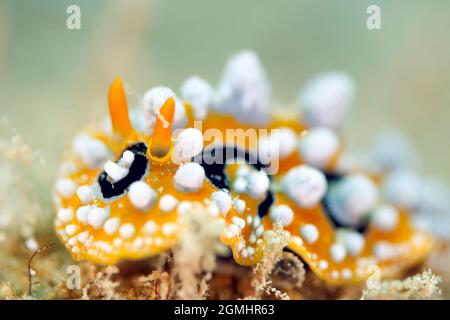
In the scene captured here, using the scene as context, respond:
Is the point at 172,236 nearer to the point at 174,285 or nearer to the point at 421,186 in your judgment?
the point at 174,285

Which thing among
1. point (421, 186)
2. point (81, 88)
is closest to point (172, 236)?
point (421, 186)

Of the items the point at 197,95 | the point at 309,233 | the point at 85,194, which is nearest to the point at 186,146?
the point at 85,194

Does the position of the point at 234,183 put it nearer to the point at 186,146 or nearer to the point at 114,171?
the point at 186,146

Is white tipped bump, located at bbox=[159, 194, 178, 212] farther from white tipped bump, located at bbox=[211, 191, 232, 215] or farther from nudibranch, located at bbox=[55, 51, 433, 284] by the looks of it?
white tipped bump, located at bbox=[211, 191, 232, 215]

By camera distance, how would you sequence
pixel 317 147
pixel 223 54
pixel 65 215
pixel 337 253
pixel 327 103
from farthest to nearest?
pixel 223 54 < pixel 327 103 < pixel 317 147 < pixel 337 253 < pixel 65 215

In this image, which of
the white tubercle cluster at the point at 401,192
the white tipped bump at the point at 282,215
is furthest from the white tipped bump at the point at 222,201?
the white tubercle cluster at the point at 401,192
